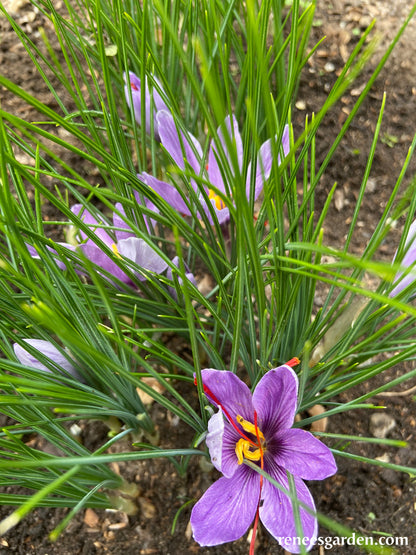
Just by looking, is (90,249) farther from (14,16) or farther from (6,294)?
(14,16)

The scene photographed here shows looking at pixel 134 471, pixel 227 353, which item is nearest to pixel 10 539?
pixel 134 471

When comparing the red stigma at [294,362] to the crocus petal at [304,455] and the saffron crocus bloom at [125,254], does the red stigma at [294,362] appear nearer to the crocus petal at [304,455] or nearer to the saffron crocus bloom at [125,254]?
the crocus petal at [304,455]

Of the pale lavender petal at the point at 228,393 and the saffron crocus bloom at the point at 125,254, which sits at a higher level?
the saffron crocus bloom at the point at 125,254

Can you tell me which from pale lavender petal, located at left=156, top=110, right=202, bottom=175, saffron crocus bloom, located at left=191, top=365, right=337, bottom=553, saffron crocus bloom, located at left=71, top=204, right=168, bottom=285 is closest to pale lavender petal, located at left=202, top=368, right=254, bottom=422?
saffron crocus bloom, located at left=191, top=365, right=337, bottom=553

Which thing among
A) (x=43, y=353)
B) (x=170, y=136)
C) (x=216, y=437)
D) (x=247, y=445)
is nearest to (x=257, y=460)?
(x=247, y=445)

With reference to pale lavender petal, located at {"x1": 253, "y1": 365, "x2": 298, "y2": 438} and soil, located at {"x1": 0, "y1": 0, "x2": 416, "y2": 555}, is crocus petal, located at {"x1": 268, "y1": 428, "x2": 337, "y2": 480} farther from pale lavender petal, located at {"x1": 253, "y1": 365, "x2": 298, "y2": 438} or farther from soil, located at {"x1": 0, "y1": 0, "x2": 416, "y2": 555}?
soil, located at {"x1": 0, "y1": 0, "x2": 416, "y2": 555}

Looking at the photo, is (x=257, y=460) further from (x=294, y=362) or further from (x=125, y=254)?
(x=125, y=254)

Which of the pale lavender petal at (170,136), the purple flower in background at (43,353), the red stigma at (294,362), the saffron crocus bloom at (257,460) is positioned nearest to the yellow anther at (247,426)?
the saffron crocus bloom at (257,460)
